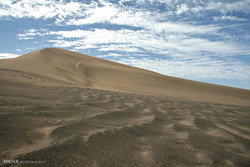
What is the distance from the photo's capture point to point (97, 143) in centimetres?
159

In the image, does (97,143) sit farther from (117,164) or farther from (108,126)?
(108,126)

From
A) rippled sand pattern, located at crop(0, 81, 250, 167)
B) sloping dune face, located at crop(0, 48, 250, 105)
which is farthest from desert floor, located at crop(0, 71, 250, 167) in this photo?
sloping dune face, located at crop(0, 48, 250, 105)

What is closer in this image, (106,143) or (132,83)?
(106,143)

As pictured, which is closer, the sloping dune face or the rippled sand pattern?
the rippled sand pattern

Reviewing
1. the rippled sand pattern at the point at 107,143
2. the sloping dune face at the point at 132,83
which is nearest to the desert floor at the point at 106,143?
the rippled sand pattern at the point at 107,143

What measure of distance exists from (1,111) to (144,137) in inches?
68.6

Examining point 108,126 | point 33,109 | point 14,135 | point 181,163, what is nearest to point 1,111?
point 33,109

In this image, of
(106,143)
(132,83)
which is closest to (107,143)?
(106,143)

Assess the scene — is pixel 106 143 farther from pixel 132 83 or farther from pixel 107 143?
pixel 132 83

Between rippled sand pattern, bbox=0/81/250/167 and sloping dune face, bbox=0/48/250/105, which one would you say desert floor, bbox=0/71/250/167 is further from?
sloping dune face, bbox=0/48/250/105

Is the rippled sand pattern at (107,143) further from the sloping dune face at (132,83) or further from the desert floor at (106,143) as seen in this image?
the sloping dune face at (132,83)

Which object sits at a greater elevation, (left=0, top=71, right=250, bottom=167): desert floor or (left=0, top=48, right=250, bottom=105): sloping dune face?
(left=0, top=71, right=250, bottom=167): desert floor

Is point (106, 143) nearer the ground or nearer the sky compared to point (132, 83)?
nearer the sky

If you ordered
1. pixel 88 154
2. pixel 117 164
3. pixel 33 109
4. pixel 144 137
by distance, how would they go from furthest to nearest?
pixel 33 109 < pixel 144 137 < pixel 88 154 < pixel 117 164
